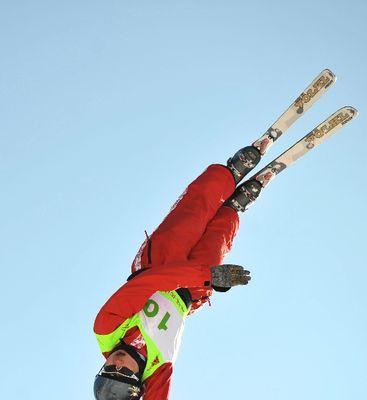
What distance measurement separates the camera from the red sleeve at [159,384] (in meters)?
4.91

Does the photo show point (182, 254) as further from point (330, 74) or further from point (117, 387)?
point (330, 74)

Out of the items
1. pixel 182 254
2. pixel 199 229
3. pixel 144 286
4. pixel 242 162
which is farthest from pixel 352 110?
pixel 144 286

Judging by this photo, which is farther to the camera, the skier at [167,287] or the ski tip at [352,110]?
the ski tip at [352,110]

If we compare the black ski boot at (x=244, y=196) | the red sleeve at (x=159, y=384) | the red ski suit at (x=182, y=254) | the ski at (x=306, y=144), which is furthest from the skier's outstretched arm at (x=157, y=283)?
the ski at (x=306, y=144)

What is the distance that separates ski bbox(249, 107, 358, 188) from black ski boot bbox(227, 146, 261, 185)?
11.1 inches

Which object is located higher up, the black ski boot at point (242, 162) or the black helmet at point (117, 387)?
the black ski boot at point (242, 162)

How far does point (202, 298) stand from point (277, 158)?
1836 millimetres

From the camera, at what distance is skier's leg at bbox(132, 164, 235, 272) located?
5.36m

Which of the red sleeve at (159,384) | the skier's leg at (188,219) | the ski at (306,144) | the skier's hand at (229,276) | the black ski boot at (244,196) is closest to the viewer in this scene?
the skier's hand at (229,276)

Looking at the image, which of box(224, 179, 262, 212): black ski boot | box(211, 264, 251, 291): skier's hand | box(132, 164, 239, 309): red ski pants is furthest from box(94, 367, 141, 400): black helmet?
box(224, 179, 262, 212): black ski boot

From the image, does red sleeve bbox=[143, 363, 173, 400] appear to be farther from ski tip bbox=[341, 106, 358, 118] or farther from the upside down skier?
ski tip bbox=[341, 106, 358, 118]

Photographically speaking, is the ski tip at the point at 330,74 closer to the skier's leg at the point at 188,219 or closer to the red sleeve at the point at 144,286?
the skier's leg at the point at 188,219

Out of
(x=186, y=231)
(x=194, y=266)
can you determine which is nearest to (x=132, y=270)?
(x=186, y=231)

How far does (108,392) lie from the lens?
4.79 m
